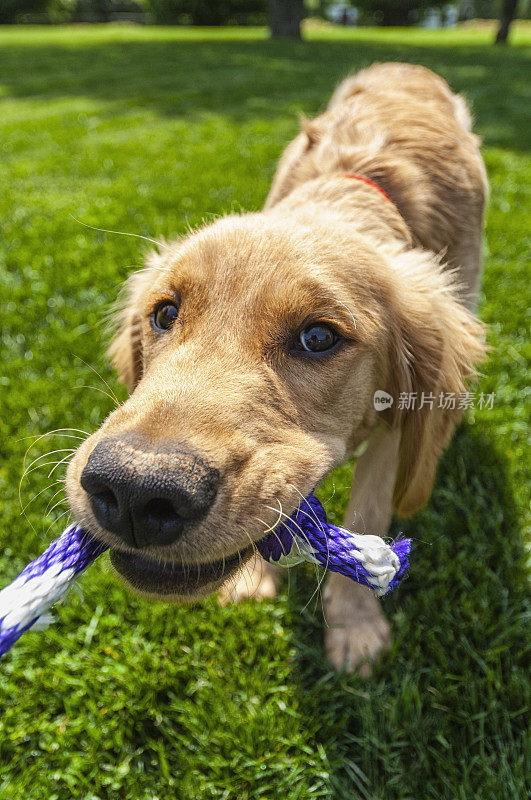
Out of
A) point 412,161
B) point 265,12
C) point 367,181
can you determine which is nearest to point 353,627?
point 367,181

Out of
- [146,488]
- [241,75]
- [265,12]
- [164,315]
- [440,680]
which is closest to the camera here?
[146,488]

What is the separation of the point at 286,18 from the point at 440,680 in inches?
1070

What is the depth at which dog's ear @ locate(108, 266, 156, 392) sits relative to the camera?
2.86 m

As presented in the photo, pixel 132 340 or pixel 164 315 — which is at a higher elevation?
pixel 164 315

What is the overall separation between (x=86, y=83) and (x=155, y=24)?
26.6 meters

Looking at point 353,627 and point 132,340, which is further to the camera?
point 132,340

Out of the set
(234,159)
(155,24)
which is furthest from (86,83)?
(155,24)

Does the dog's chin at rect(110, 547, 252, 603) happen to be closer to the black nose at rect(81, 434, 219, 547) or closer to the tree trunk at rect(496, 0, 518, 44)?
the black nose at rect(81, 434, 219, 547)

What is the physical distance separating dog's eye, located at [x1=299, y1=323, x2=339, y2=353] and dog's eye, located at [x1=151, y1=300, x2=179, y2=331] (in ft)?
1.68

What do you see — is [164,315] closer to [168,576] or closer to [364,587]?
[168,576]

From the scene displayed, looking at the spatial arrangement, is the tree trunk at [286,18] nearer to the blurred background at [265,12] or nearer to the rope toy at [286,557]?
the blurred background at [265,12]

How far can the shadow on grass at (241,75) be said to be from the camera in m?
11.1

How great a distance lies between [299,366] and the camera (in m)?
2.04

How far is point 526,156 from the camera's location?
8258 millimetres
